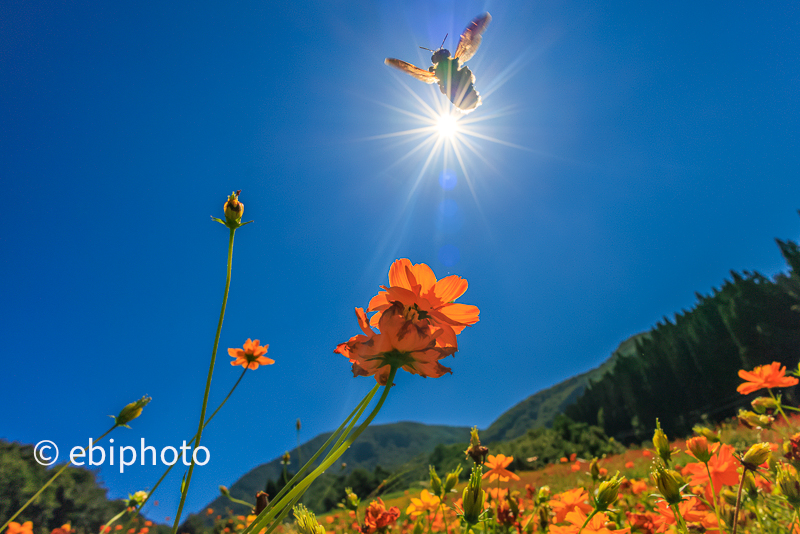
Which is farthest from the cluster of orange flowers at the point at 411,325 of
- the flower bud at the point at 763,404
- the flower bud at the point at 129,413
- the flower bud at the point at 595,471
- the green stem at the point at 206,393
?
the flower bud at the point at 763,404

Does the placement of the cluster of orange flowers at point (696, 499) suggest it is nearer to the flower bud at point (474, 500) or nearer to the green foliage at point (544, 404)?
the flower bud at point (474, 500)

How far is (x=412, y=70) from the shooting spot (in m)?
1.59

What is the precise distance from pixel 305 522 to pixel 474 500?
343 millimetres

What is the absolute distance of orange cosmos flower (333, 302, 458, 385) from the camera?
495 mm

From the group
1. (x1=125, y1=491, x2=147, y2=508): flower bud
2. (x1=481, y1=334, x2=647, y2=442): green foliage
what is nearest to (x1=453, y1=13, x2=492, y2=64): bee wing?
(x1=125, y1=491, x2=147, y2=508): flower bud

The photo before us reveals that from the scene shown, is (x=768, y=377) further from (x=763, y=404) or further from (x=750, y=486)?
(x=750, y=486)

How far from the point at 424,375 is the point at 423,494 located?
1.21m

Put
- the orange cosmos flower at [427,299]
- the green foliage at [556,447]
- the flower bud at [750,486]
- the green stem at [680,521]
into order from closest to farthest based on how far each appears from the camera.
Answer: the orange cosmos flower at [427,299] → the green stem at [680,521] → the flower bud at [750,486] → the green foliage at [556,447]

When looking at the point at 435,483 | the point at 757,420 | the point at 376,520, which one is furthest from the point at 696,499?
the point at 376,520

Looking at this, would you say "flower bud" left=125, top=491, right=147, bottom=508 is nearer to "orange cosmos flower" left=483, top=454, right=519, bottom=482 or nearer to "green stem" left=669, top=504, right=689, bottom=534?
"orange cosmos flower" left=483, top=454, right=519, bottom=482

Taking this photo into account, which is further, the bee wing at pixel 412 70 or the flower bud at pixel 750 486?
the bee wing at pixel 412 70

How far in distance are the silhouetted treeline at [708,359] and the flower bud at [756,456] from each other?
16761 mm

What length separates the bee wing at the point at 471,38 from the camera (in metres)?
1.48

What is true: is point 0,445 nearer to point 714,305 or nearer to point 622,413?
point 622,413
